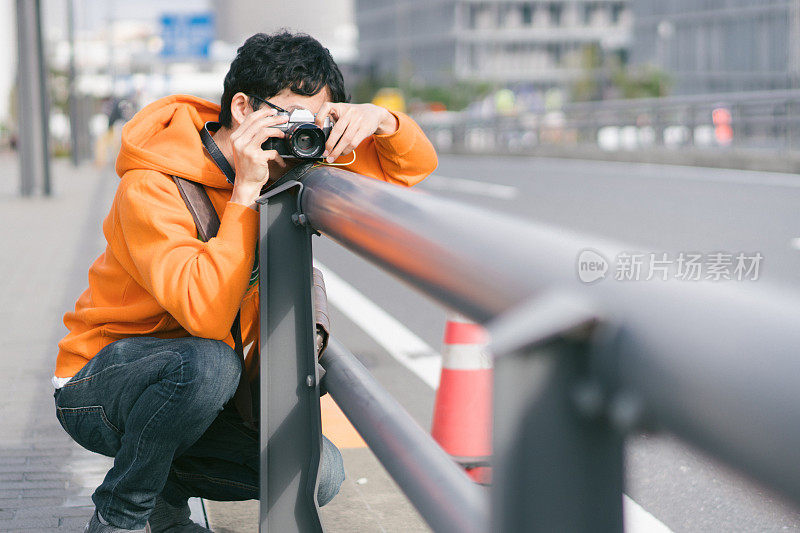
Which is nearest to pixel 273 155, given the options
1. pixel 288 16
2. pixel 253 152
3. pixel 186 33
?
pixel 253 152

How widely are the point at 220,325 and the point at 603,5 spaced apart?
108 meters

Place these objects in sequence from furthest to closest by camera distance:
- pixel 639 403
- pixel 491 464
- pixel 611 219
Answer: pixel 611 219 < pixel 491 464 < pixel 639 403

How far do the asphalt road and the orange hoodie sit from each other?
0.45 metres

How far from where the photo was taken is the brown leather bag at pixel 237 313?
2.47 metres

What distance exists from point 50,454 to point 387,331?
2.70m

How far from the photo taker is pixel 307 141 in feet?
7.80

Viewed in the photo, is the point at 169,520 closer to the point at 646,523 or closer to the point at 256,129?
the point at 256,129

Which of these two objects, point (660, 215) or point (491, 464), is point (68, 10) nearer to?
point (660, 215)

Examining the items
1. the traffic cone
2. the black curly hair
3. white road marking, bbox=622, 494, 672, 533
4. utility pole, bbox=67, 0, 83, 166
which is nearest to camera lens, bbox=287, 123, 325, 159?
the black curly hair

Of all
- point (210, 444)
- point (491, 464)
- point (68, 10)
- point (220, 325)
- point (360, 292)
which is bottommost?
point (360, 292)

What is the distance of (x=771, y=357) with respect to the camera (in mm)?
699

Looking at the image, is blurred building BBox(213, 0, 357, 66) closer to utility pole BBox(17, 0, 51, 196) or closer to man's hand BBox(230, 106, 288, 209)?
utility pole BBox(17, 0, 51, 196)

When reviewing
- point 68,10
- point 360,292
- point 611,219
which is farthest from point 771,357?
point 68,10

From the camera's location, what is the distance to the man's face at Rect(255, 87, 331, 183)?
8.35 feet
